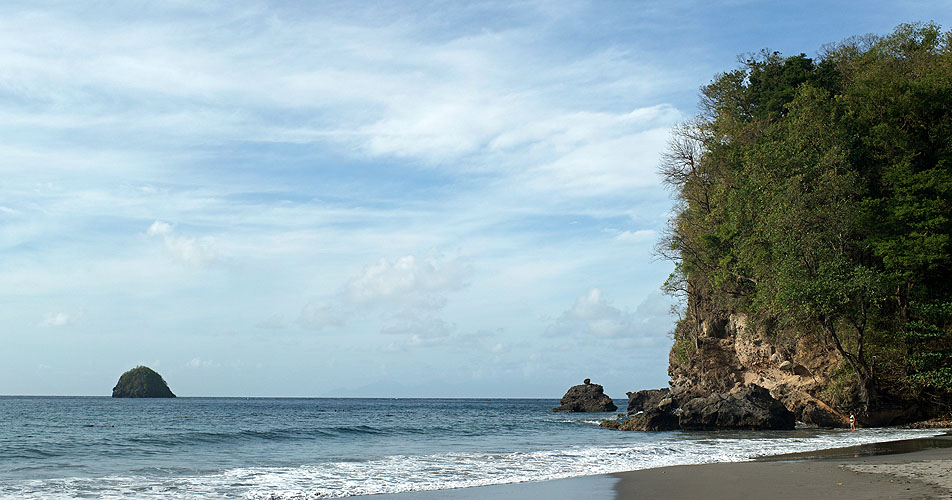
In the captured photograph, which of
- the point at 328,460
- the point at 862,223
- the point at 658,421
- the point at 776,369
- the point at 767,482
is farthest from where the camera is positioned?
the point at 776,369

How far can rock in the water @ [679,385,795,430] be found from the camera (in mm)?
33250

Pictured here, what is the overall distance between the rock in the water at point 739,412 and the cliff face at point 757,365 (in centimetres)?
167

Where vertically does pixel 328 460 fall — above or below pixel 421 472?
below

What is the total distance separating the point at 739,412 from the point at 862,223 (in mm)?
10630

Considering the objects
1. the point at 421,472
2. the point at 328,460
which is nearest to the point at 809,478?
the point at 421,472

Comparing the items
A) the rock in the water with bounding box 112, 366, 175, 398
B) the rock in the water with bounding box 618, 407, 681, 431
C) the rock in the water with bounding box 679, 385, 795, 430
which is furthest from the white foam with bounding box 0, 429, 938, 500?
the rock in the water with bounding box 112, 366, 175, 398

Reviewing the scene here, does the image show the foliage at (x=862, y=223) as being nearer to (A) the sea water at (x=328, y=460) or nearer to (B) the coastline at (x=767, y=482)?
(A) the sea water at (x=328, y=460)

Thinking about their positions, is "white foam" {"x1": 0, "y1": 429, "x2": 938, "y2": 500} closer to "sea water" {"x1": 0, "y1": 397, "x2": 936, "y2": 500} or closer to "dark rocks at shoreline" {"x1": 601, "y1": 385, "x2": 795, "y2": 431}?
"sea water" {"x1": 0, "y1": 397, "x2": 936, "y2": 500}

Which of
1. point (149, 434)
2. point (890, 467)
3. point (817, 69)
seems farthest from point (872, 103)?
point (149, 434)

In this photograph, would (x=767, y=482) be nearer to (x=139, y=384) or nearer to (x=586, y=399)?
(x=586, y=399)

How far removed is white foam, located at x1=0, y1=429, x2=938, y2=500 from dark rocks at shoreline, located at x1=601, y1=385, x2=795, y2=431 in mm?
5895

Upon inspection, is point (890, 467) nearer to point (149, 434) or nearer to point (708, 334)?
point (708, 334)

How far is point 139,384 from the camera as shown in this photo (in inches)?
6250

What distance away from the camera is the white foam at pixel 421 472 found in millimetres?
15859
